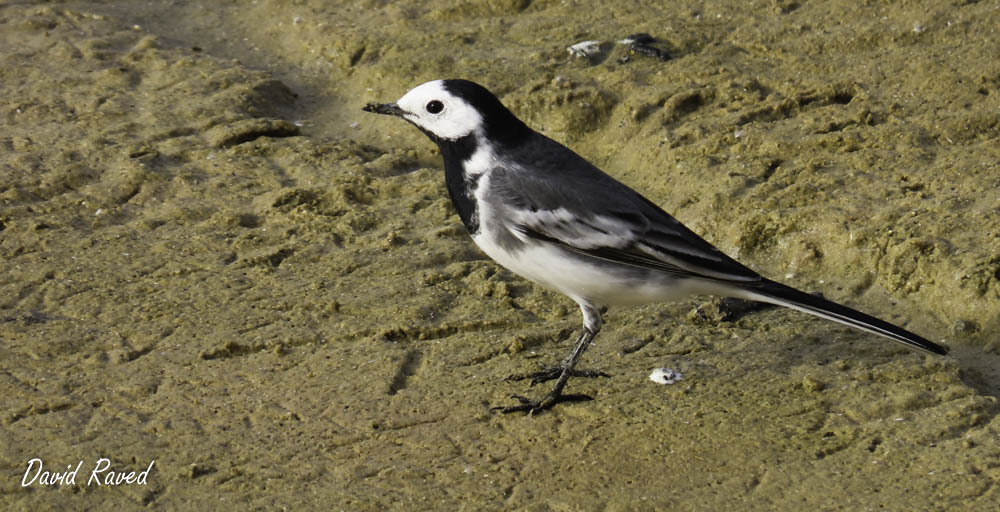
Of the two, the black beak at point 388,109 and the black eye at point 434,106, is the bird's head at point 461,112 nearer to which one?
the black eye at point 434,106

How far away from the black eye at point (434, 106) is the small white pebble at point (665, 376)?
1.60 meters

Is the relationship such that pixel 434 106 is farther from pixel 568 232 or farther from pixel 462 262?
pixel 462 262

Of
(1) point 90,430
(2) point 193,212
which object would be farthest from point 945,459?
(2) point 193,212

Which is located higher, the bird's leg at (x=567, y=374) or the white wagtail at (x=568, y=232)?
the white wagtail at (x=568, y=232)

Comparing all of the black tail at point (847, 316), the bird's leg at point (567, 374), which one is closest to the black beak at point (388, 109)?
the bird's leg at point (567, 374)

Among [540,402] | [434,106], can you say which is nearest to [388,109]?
[434,106]

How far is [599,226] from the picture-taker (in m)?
4.81

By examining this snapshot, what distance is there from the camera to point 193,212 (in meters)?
6.34

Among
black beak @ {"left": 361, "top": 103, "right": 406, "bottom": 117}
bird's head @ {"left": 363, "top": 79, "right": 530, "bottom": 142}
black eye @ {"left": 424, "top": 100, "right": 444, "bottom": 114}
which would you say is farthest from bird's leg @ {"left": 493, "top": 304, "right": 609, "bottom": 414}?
black beak @ {"left": 361, "top": 103, "right": 406, "bottom": 117}

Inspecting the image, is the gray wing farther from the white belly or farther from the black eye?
the black eye

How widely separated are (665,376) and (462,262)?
1.49m

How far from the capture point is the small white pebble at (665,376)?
493 centimetres

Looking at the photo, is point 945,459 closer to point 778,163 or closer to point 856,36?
point 778,163

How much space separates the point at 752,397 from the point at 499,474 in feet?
4.17
